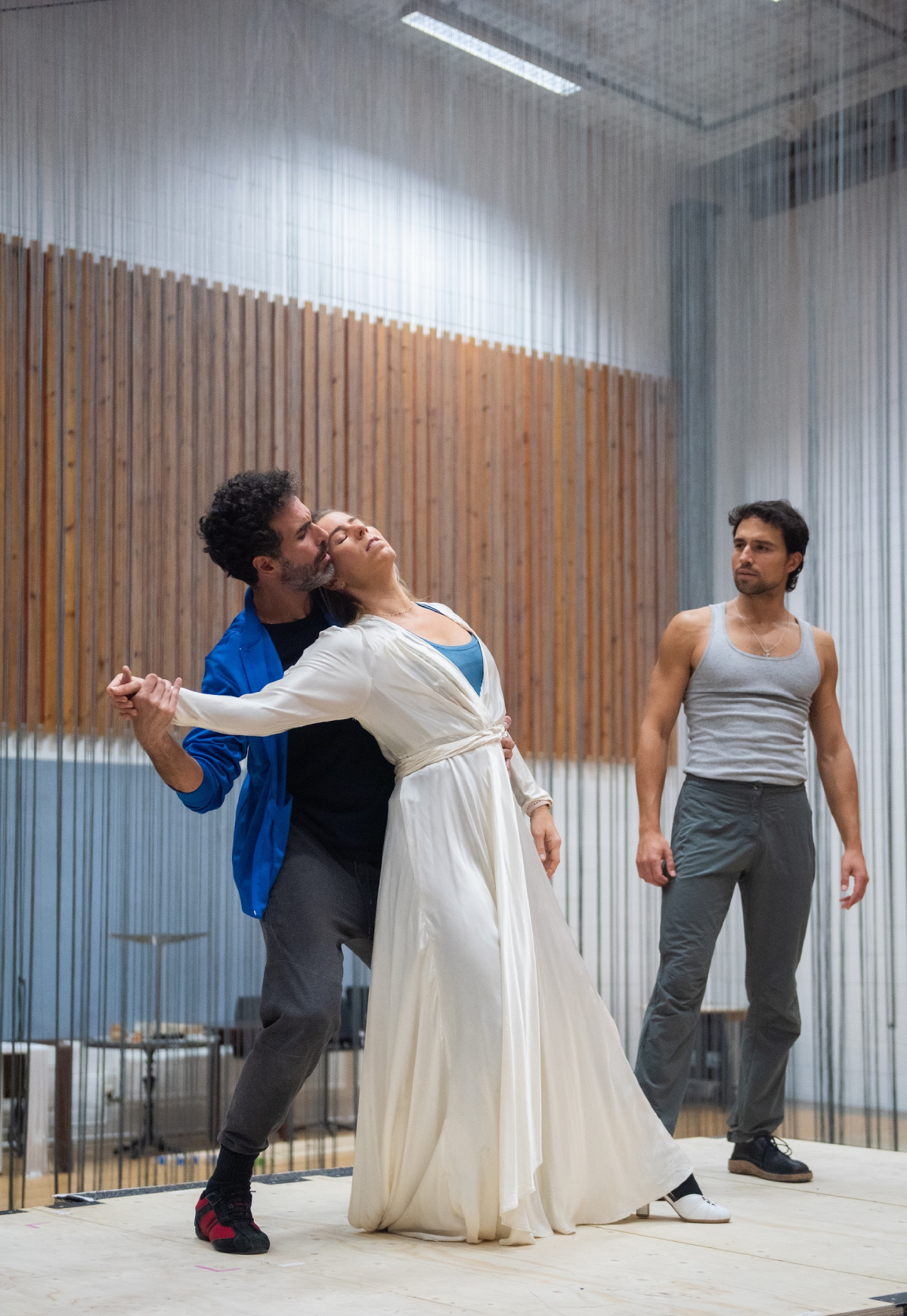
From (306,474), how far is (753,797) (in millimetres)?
1764

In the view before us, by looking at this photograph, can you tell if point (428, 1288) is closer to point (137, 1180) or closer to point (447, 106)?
point (137, 1180)

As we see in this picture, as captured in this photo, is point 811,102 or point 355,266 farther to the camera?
point 811,102

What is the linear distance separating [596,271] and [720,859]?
227 cm

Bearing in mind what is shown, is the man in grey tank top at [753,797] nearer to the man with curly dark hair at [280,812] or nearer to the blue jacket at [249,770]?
the man with curly dark hair at [280,812]

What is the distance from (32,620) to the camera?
3.66 m

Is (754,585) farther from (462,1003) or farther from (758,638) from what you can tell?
(462,1003)

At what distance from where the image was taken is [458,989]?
2.38 metres

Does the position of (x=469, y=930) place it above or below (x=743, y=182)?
below

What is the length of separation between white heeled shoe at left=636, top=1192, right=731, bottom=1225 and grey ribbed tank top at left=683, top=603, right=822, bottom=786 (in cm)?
93

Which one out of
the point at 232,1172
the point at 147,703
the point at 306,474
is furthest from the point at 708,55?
the point at 232,1172

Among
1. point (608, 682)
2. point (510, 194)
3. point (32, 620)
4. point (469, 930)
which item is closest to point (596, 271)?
point (510, 194)

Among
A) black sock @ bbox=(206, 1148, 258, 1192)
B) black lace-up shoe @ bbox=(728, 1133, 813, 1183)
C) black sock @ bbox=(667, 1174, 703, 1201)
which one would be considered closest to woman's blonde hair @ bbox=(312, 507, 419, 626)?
black sock @ bbox=(206, 1148, 258, 1192)

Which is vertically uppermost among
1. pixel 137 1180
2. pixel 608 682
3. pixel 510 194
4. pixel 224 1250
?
pixel 510 194

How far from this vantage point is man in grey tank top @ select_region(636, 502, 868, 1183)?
314 centimetres
